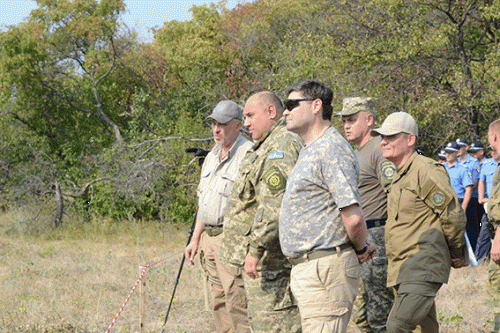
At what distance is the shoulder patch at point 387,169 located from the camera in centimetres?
443

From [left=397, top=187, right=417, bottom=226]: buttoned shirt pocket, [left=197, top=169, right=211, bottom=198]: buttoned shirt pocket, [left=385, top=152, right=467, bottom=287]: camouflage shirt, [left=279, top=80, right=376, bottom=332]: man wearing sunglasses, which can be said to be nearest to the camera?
[left=279, top=80, right=376, bottom=332]: man wearing sunglasses

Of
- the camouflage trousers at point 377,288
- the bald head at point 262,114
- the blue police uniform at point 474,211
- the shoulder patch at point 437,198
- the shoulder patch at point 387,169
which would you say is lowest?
the blue police uniform at point 474,211

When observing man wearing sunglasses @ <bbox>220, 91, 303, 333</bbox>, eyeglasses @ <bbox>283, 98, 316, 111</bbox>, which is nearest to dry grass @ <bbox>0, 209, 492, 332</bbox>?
man wearing sunglasses @ <bbox>220, 91, 303, 333</bbox>

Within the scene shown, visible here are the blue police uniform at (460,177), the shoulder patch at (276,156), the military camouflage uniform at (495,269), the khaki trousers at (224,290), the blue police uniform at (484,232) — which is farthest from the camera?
the blue police uniform at (460,177)

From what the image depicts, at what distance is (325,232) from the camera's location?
10.5 ft

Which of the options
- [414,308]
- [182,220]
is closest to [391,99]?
[182,220]

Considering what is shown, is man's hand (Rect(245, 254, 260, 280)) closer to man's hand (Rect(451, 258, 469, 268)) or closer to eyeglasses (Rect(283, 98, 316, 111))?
eyeglasses (Rect(283, 98, 316, 111))

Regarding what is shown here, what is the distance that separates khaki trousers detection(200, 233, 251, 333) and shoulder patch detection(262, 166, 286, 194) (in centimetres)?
108

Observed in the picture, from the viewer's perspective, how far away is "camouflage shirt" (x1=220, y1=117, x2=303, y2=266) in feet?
12.0

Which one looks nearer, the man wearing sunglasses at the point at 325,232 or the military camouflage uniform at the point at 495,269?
the man wearing sunglasses at the point at 325,232

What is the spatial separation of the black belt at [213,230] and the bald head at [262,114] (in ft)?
3.31

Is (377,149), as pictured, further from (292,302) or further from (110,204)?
(110,204)

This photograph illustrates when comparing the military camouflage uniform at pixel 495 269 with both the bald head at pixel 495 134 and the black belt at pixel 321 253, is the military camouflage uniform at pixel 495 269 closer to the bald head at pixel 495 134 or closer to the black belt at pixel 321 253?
the bald head at pixel 495 134

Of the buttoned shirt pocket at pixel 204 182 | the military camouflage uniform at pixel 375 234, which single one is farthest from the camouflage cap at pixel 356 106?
the buttoned shirt pocket at pixel 204 182
